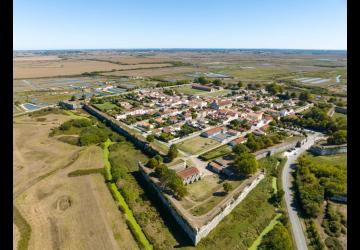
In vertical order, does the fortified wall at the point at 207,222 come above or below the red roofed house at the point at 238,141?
below

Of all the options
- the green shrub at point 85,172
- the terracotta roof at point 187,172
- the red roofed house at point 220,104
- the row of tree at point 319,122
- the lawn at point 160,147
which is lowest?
the green shrub at point 85,172

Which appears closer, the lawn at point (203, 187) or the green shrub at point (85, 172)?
the lawn at point (203, 187)

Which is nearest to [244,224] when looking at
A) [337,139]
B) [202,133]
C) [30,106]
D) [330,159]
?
[330,159]

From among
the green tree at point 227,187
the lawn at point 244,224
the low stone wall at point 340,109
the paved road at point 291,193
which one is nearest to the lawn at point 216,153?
the green tree at point 227,187

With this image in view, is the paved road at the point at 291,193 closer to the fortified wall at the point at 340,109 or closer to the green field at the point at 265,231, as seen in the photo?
the green field at the point at 265,231

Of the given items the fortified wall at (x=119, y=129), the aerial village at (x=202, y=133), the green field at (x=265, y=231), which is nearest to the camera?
the green field at (x=265, y=231)

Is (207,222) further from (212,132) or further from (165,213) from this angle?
(212,132)
